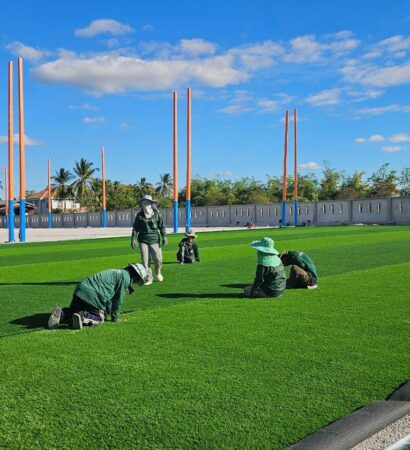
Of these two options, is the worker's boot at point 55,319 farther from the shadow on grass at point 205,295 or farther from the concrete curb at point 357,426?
the concrete curb at point 357,426

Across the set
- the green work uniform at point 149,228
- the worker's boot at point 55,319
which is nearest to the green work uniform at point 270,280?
the green work uniform at point 149,228

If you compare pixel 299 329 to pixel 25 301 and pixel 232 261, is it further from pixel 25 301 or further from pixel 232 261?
pixel 232 261

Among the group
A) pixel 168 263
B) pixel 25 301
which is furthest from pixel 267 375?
pixel 168 263

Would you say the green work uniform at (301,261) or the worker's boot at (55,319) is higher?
the green work uniform at (301,261)

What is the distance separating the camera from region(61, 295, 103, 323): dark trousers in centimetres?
719

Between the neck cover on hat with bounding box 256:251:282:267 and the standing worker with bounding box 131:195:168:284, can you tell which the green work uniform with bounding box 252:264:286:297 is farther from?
the standing worker with bounding box 131:195:168:284

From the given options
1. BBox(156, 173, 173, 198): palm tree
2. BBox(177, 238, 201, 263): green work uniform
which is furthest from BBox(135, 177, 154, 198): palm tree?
BBox(177, 238, 201, 263): green work uniform

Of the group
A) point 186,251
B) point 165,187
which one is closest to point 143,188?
point 165,187

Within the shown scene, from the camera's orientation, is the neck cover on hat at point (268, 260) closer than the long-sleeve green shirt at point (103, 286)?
→ No

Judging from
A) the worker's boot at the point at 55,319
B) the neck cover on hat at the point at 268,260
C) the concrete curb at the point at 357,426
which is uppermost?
the neck cover on hat at the point at 268,260

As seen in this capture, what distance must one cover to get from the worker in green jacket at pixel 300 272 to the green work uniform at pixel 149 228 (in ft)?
9.48

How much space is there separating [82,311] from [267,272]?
3314 millimetres

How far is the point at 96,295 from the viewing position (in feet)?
23.3

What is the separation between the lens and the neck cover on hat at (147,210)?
1168 centimetres
